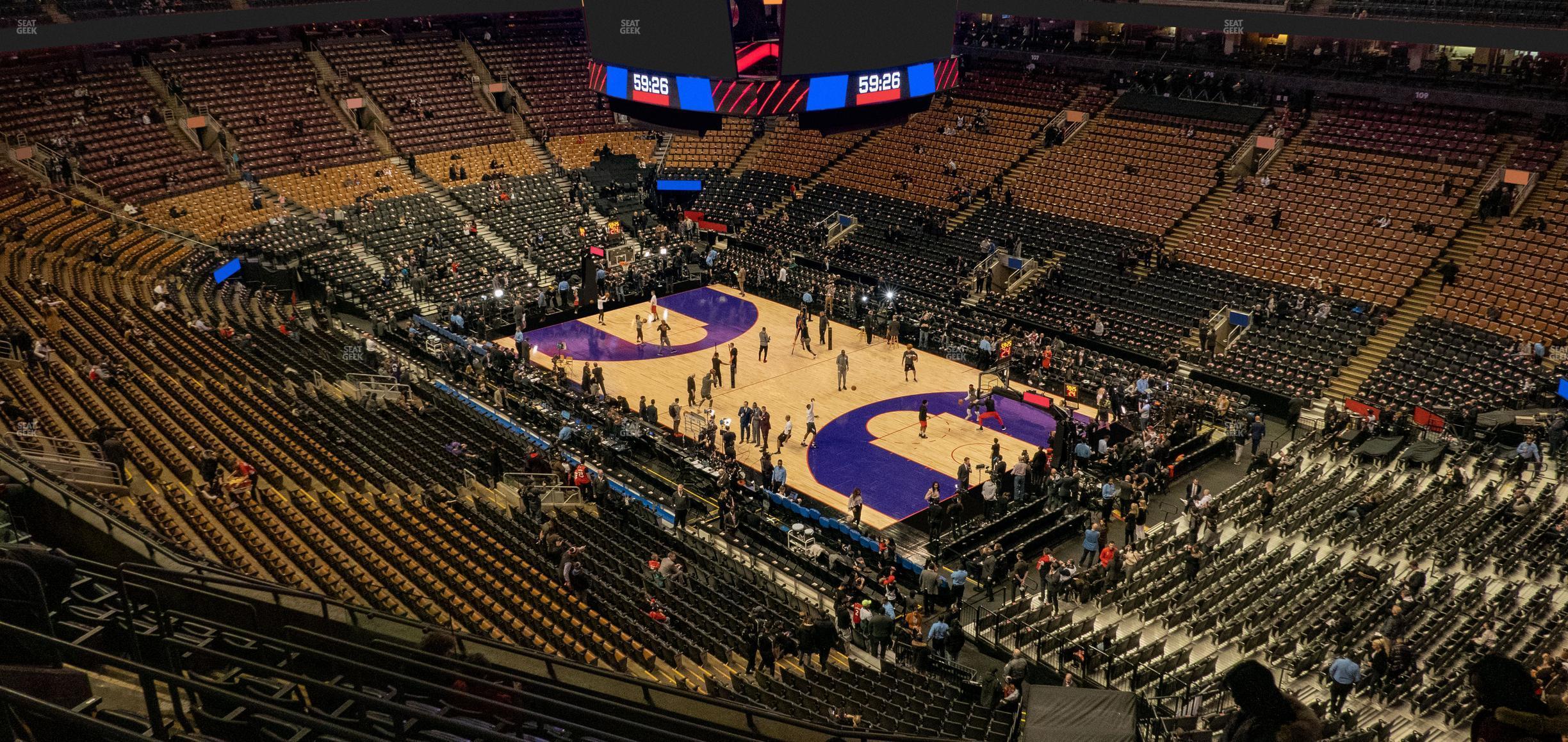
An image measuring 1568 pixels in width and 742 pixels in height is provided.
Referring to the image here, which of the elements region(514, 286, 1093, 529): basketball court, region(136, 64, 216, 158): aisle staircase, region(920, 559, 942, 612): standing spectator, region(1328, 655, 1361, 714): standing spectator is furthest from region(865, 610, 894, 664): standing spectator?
region(136, 64, 216, 158): aisle staircase

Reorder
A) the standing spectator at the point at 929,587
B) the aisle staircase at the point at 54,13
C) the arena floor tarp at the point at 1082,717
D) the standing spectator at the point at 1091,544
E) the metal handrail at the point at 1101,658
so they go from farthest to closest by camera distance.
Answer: the aisle staircase at the point at 54,13, the standing spectator at the point at 1091,544, the standing spectator at the point at 929,587, the metal handrail at the point at 1101,658, the arena floor tarp at the point at 1082,717

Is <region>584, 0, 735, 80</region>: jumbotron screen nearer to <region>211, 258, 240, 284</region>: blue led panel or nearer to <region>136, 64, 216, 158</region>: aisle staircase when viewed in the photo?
<region>211, 258, 240, 284</region>: blue led panel

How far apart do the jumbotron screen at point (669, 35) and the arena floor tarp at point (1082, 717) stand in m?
14.0

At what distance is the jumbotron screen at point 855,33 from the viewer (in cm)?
2192

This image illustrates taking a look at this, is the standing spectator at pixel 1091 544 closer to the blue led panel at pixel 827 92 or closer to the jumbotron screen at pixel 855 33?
the blue led panel at pixel 827 92

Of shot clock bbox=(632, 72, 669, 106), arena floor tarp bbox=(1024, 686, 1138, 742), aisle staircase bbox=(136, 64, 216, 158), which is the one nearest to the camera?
arena floor tarp bbox=(1024, 686, 1138, 742)

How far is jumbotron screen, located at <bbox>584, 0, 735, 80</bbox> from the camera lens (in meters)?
21.9

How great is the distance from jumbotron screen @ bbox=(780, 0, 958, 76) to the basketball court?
947 cm

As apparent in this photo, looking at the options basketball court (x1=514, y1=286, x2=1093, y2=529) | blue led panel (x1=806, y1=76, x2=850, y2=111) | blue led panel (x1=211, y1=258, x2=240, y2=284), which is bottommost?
basketball court (x1=514, y1=286, x2=1093, y2=529)

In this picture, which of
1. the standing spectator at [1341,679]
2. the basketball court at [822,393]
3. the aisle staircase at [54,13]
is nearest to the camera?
the standing spectator at [1341,679]

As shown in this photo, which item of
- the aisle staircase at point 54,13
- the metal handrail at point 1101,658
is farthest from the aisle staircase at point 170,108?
the metal handrail at point 1101,658

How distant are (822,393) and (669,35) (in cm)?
1224

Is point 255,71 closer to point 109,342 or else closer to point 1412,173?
point 109,342

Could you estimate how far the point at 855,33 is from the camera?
22234 mm
